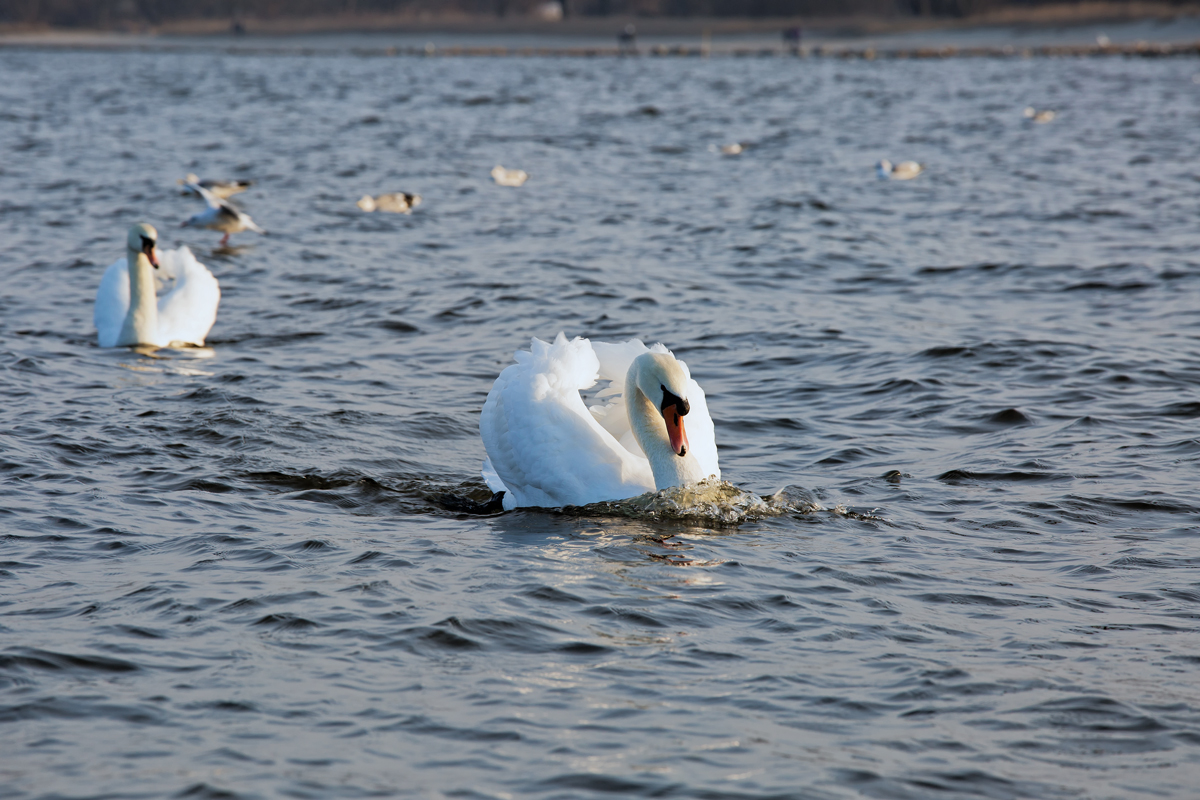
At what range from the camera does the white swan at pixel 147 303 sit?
11.4m

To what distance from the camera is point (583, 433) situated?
23.2 ft

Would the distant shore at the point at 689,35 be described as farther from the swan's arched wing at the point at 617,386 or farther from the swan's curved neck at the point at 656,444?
the swan's curved neck at the point at 656,444

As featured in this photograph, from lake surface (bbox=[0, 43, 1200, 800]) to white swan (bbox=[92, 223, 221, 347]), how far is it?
0.37 meters

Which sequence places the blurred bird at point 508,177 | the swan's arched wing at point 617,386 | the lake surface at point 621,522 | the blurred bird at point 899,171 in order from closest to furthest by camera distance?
the lake surface at point 621,522 < the swan's arched wing at point 617,386 < the blurred bird at point 508,177 < the blurred bird at point 899,171

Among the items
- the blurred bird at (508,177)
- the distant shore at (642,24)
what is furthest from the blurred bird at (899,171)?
the distant shore at (642,24)

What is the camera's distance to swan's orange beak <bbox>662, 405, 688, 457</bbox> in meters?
6.88

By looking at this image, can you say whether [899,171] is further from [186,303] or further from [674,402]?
[674,402]

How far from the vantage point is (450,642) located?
5434 millimetres

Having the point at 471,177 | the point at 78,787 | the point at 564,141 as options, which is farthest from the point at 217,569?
the point at 564,141

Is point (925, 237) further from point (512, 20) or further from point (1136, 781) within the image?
point (512, 20)

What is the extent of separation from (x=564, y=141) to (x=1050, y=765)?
2512 centimetres

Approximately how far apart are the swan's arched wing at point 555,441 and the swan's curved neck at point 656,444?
0.14m

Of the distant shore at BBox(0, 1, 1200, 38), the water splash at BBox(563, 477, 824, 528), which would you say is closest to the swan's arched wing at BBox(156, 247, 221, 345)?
the water splash at BBox(563, 477, 824, 528)

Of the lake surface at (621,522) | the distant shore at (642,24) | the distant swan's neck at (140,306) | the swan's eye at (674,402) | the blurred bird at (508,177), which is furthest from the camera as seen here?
the distant shore at (642,24)
